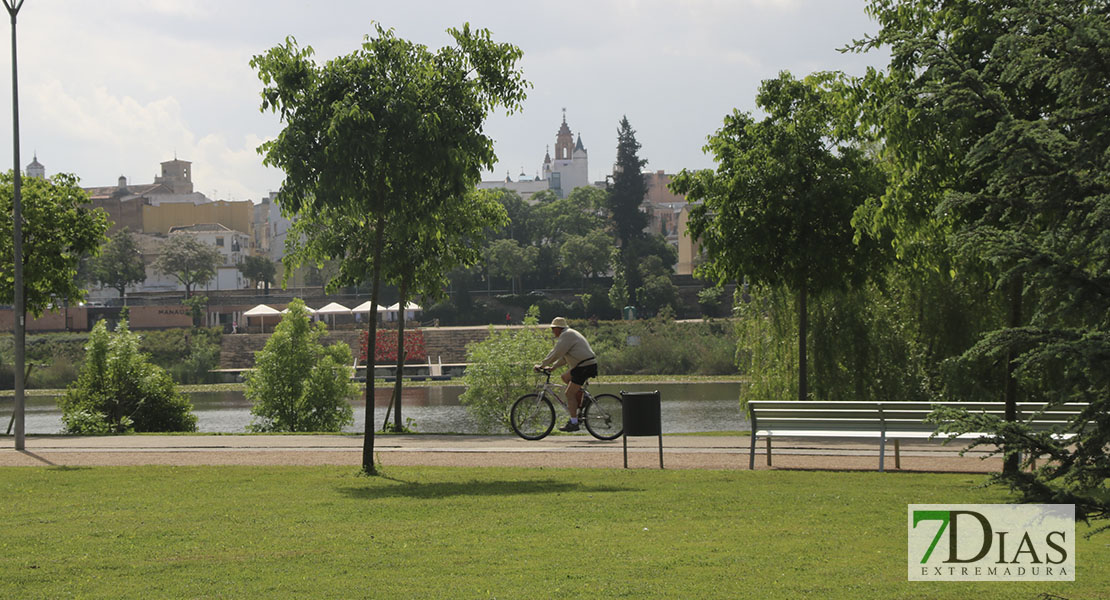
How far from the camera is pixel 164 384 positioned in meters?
25.5

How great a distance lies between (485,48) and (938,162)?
531 centimetres

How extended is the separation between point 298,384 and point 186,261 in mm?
82905

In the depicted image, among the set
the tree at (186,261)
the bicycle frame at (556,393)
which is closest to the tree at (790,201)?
the bicycle frame at (556,393)

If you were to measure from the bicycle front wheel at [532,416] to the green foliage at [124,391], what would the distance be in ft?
38.9

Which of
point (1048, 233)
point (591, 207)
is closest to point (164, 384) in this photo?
point (1048, 233)

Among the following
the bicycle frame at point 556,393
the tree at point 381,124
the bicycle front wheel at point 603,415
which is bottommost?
the bicycle front wheel at point 603,415

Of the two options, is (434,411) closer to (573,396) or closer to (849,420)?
(573,396)

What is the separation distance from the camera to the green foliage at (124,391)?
24.7 metres

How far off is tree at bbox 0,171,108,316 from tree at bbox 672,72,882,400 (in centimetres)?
1181

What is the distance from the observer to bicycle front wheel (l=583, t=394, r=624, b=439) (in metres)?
15.7

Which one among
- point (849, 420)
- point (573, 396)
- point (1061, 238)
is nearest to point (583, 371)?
point (573, 396)

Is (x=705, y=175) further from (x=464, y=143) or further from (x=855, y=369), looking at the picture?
(x=464, y=143)

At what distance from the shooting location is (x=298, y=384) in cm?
2847

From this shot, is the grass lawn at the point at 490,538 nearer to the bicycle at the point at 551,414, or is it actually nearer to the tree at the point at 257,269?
the bicycle at the point at 551,414
